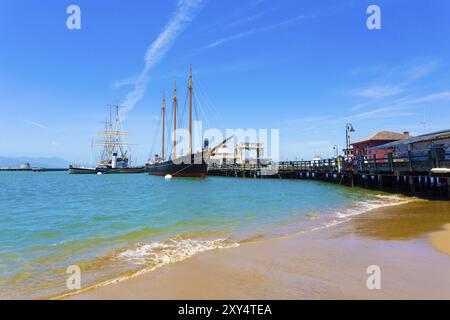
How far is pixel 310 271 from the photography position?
5.67 meters

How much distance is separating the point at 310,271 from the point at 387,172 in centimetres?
2172

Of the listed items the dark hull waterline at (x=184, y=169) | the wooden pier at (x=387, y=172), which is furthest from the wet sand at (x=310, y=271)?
the dark hull waterline at (x=184, y=169)

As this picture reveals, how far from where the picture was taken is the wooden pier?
58.7ft

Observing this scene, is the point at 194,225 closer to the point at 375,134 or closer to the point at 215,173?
the point at 375,134

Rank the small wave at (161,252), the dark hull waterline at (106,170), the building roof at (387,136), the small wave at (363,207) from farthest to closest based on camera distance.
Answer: the dark hull waterline at (106,170) → the building roof at (387,136) → the small wave at (363,207) → the small wave at (161,252)

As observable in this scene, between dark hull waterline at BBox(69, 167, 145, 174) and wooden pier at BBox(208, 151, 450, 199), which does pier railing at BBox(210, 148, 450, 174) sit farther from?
dark hull waterline at BBox(69, 167, 145, 174)

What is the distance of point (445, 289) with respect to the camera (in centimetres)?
458

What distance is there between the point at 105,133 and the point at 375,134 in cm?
9840

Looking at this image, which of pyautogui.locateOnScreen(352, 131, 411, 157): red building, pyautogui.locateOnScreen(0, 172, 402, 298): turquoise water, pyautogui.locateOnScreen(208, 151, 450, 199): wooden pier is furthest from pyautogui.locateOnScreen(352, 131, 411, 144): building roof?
pyautogui.locateOnScreen(0, 172, 402, 298): turquoise water

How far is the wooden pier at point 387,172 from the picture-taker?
17895 mm

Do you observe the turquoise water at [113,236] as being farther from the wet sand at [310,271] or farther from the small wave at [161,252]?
the wet sand at [310,271]

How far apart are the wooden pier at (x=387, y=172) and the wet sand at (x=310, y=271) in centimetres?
1041
